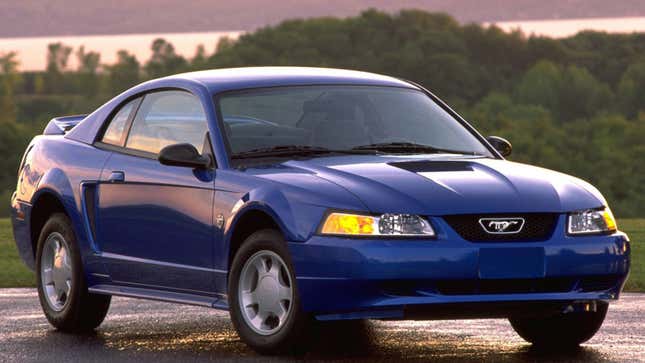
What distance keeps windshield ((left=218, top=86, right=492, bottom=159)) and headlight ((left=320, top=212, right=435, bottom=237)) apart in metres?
1.14

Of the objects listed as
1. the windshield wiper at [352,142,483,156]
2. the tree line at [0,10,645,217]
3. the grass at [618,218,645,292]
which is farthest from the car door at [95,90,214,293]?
the tree line at [0,10,645,217]

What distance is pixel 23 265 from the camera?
15875 millimetres

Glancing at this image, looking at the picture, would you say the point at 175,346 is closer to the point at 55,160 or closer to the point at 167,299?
the point at 167,299

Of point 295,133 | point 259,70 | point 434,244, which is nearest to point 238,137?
point 295,133

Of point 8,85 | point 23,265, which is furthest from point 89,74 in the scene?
point 23,265

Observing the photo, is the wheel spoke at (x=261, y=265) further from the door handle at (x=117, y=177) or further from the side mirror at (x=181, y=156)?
the door handle at (x=117, y=177)

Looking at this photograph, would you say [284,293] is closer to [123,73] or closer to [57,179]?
[57,179]

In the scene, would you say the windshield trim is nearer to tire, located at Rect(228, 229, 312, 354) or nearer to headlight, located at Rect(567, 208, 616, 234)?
tire, located at Rect(228, 229, 312, 354)

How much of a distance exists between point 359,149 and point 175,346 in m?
A: 1.57

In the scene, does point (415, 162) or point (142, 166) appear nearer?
point (415, 162)

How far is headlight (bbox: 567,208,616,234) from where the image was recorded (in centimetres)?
739

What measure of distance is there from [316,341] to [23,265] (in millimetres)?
8652

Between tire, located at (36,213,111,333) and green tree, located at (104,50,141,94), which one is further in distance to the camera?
green tree, located at (104,50,141,94)

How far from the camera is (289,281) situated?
7.41 m
